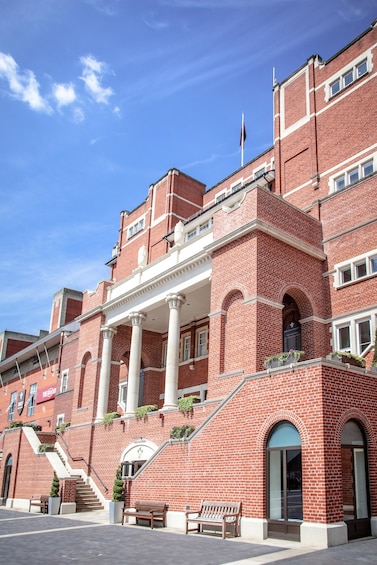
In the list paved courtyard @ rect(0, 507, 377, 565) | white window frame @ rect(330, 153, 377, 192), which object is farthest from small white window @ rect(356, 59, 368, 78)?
paved courtyard @ rect(0, 507, 377, 565)

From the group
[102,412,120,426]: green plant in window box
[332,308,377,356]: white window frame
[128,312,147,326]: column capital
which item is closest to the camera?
[332,308,377,356]: white window frame

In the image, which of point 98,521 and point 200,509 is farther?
point 98,521

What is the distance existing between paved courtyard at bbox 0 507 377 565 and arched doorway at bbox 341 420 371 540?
20.8 inches

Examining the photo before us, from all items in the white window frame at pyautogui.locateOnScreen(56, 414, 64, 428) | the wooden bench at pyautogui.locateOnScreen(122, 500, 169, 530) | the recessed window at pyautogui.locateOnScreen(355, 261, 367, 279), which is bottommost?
the wooden bench at pyautogui.locateOnScreen(122, 500, 169, 530)

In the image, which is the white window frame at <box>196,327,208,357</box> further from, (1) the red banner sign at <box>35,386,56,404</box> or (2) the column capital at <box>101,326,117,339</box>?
(1) the red banner sign at <box>35,386,56,404</box>

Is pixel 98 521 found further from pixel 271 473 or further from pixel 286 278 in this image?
pixel 286 278

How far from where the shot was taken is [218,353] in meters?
20.4

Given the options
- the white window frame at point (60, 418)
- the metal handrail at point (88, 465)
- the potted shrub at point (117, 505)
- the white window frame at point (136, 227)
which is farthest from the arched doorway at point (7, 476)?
the white window frame at point (136, 227)

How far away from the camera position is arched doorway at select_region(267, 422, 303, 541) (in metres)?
13.6

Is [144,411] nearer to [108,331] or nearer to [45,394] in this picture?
[108,331]

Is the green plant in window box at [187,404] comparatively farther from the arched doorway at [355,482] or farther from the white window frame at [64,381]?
the white window frame at [64,381]

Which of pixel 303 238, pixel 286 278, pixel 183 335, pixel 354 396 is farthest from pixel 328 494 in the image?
pixel 183 335

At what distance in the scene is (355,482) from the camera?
14227mm

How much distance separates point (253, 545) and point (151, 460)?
21.6 ft
